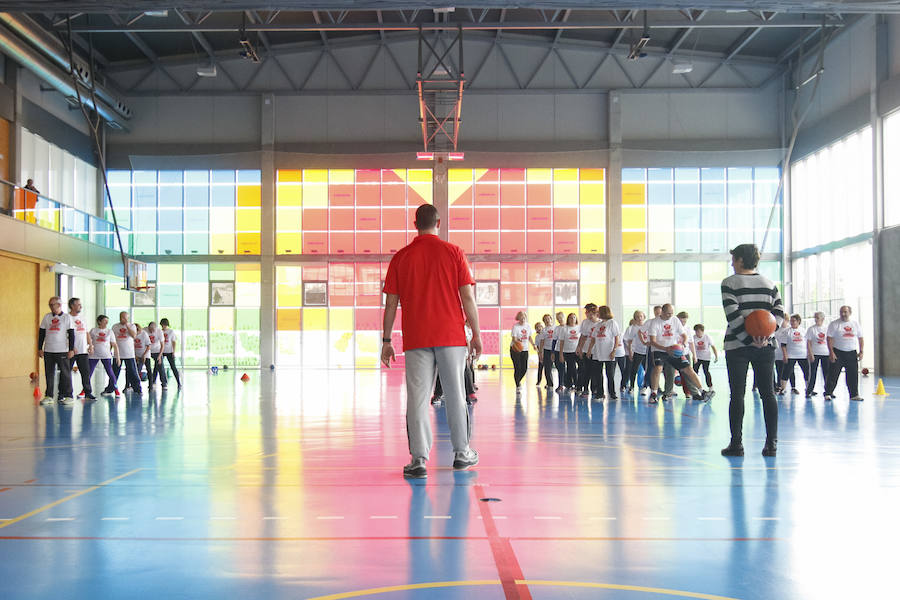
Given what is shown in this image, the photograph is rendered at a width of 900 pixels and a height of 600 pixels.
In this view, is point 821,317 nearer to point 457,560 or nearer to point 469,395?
point 469,395

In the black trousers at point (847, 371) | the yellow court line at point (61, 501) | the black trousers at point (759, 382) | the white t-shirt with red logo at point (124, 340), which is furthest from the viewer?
the white t-shirt with red logo at point (124, 340)

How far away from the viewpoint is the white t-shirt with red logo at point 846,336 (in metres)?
14.3

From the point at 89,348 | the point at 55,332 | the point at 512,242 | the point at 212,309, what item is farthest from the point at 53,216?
the point at 512,242

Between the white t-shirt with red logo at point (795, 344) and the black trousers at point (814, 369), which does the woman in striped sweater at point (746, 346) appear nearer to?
the black trousers at point (814, 369)

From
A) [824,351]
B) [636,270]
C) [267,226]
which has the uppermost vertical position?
[267,226]

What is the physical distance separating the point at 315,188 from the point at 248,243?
12.1 feet

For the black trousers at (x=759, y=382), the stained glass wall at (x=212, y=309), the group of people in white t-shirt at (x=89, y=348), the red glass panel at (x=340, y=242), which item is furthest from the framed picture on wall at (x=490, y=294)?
the black trousers at (x=759, y=382)

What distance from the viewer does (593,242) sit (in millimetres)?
33281

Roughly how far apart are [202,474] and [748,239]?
104 feet

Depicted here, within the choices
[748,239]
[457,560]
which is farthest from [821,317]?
[748,239]

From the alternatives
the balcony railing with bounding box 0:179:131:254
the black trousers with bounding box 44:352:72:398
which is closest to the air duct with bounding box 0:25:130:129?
the balcony railing with bounding box 0:179:131:254

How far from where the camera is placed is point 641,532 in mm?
4094

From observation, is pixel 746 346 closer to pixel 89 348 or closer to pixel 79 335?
pixel 79 335

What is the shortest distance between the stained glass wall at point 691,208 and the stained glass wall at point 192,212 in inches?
631
